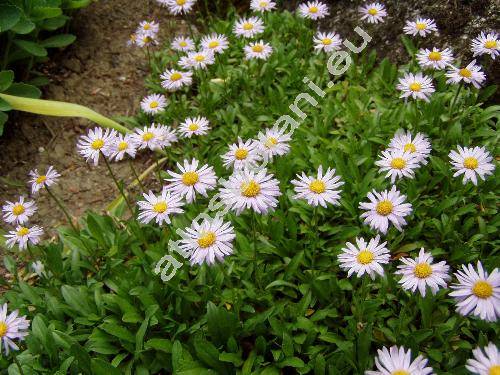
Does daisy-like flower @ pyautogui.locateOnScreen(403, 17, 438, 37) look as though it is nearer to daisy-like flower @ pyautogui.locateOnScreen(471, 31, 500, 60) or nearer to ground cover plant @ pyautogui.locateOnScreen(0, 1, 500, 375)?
ground cover plant @ pyautogui.locateOnScreen(0, 1, 500, 375)

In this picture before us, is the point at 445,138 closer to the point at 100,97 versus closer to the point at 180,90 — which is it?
the point at 180,90

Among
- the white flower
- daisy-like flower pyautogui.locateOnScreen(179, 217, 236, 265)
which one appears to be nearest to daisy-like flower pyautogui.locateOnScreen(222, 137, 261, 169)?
the white flower

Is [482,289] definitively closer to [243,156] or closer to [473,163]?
[473,163]

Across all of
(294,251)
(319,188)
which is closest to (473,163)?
(319,188)

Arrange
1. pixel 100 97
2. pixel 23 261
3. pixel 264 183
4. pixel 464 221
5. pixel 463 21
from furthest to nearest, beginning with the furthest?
pixel 100 97
pixel 463 21
pixel 23 261
pixel 464 221
pixel 264 183

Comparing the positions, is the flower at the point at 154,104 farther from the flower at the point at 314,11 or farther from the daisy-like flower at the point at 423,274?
the daisy-like flower at the point at 423,274

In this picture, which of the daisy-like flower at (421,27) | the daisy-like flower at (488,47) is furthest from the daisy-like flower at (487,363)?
the daisy-like flower at (421,27)

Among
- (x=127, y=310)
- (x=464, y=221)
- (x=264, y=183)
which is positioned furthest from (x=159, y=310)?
(x=464, y=221)
